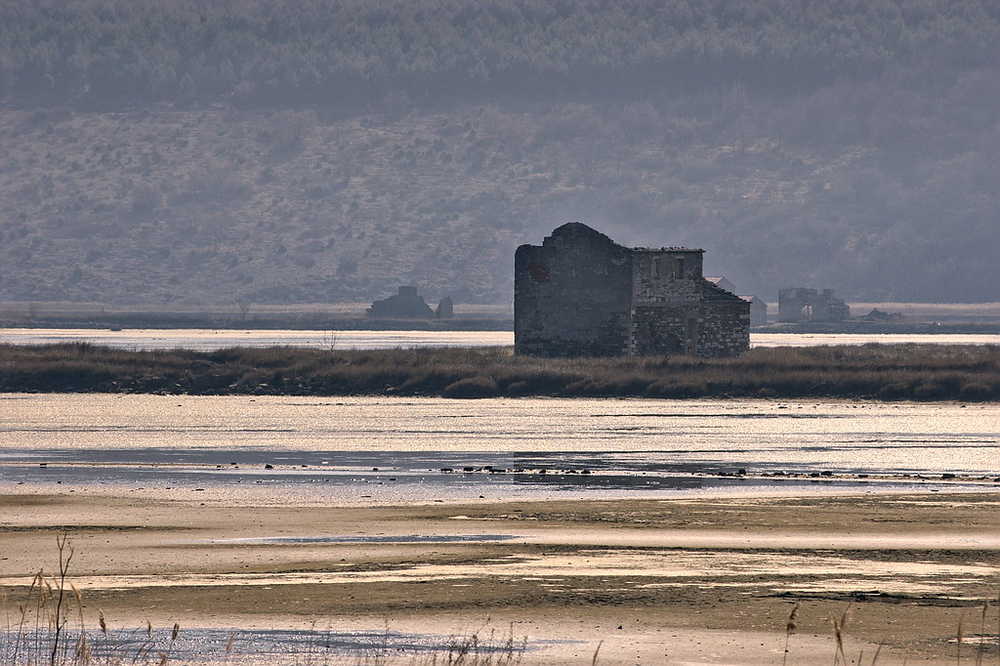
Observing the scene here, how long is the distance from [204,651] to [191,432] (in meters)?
35.7

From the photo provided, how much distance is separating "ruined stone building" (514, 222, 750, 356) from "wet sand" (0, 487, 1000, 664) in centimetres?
5954

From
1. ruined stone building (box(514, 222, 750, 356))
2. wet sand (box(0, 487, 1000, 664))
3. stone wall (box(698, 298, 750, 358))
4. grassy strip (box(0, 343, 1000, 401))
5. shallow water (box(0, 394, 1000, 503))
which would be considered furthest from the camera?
stone wall (box(698, 298, 750, 358))

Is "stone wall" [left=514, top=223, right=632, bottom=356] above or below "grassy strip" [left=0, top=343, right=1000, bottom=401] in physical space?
above

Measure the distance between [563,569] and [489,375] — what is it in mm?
55959

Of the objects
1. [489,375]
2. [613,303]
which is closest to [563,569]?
[489,375]

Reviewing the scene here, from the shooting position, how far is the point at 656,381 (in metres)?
76.6

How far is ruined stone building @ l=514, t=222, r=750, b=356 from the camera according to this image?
9119 cm

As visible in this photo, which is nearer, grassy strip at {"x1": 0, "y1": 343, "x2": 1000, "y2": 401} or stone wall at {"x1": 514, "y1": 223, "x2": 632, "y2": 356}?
grassy strip at {"x1": 0, "y1": 343, "x2": 1000, "y2": 401}

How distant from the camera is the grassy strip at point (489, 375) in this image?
75000mm

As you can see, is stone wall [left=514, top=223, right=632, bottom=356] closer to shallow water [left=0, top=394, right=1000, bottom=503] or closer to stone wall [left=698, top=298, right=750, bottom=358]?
stone wall [left=698, top=298, right=750, bottom=358]

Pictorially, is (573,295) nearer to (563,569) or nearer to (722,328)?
(722,328)

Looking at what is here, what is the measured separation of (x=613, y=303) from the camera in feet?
299

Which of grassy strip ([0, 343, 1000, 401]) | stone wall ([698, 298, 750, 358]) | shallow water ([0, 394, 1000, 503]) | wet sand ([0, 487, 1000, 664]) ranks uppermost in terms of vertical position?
stone wall ([698, 298, 750, 358])

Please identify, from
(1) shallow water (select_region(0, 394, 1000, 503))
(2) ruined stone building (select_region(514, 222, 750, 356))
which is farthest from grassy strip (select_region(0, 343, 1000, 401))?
(1) shallow water (select_region(0, 394, 1000, 503))
